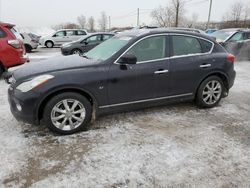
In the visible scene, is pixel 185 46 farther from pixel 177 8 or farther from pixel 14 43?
pixel 177 8

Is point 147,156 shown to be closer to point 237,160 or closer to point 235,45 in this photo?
point 237,160

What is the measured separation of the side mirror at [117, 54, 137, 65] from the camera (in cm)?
379

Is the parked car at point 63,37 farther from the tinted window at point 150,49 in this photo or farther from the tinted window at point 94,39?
the tinted window at point 150,49

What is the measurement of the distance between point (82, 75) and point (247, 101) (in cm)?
379

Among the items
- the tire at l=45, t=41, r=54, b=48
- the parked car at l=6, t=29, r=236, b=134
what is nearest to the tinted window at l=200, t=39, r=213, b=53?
the parked car at l=6, t=29, r=236, b=134

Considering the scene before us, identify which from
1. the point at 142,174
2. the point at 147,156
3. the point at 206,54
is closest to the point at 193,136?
the point at 147,156

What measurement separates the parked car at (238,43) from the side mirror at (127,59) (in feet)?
27.5

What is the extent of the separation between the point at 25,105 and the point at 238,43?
10.2 meters

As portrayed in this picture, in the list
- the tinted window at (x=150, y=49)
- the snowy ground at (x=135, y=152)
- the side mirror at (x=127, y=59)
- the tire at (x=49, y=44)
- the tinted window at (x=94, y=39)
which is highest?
the tinted window at (x=150, y=49)

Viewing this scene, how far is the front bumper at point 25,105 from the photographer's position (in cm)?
337

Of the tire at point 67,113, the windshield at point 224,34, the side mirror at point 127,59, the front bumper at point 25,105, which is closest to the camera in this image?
the front bumper at point 25,105

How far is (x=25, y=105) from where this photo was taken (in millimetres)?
3393

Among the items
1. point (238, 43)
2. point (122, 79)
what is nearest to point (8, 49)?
point (122, 79)

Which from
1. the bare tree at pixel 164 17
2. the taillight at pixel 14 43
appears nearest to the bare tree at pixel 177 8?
the bare tree at pixel 164 17
